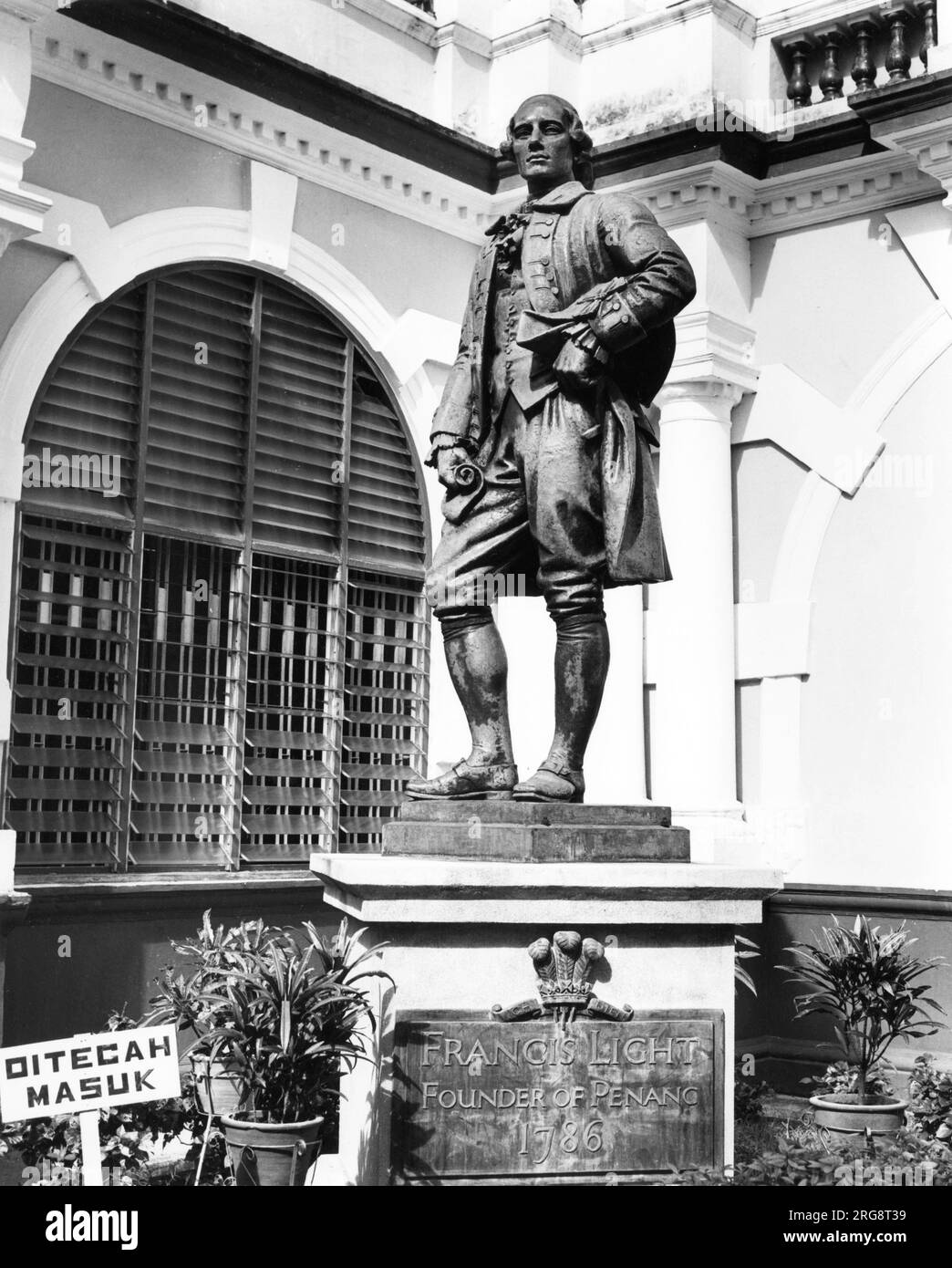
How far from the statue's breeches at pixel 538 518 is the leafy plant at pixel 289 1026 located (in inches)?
55.4

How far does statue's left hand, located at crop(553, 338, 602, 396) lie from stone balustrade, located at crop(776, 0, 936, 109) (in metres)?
5.27

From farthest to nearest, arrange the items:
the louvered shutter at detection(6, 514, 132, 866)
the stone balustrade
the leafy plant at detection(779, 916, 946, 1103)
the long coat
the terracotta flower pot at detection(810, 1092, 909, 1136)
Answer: the stone balustrade
the louvered shutter at detection(6, 514, 132, 866)
the leafy plant at detection(779, 916, 946, 1103)
the terracotta flower pot at detection(810, 1092, 909, 1136)
the long coat

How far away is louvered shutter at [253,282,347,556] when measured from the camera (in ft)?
33.0

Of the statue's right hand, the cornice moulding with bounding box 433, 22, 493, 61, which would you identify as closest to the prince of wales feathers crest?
the statue's right hand

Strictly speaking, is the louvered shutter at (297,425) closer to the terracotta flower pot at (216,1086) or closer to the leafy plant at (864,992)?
the leafy plant at (864,992)

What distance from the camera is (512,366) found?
18.9 ft

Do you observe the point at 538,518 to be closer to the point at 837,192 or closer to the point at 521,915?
the point at 521,915

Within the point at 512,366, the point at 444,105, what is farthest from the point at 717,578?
the point at 512,366

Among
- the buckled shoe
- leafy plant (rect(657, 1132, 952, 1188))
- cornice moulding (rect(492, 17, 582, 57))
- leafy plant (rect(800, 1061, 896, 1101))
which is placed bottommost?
leafy plant (rect(800, 1061, 896, 1101))

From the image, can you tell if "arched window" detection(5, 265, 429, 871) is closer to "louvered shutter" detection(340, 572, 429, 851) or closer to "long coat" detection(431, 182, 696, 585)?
"louvered shutter" detection(340, 572, 429, 851)

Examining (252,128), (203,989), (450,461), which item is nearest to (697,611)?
(252,128)

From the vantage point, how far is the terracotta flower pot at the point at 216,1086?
5.01 metres

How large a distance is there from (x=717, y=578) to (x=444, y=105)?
13.4 ft

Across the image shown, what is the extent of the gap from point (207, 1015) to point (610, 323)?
2787 mm
